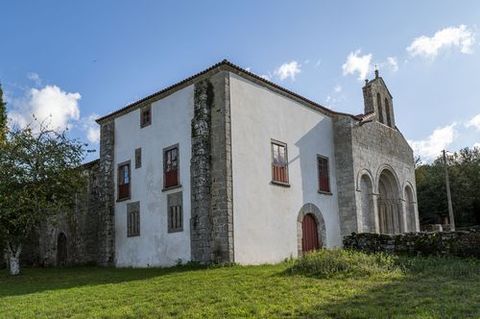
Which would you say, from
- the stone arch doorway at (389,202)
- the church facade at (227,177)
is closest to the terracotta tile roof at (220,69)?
the church facade at (227,177)

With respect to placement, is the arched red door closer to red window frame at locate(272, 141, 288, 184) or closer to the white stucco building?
the white stucco building

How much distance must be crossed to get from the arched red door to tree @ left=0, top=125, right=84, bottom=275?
397 inches

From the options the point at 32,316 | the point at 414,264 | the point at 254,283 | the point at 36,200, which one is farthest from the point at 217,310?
the point at 36,200

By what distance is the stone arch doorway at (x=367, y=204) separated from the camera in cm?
2342

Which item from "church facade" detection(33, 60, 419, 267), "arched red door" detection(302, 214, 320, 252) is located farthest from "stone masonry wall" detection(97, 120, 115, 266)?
"arched red door" detection(302, 214, 320, 252)

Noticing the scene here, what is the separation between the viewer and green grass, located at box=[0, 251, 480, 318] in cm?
895

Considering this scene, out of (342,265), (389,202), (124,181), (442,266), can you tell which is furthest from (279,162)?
(389,202)

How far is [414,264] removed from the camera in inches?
533

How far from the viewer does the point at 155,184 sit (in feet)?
68.4

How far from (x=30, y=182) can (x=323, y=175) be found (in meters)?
12.6

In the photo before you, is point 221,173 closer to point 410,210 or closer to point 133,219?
point 133,219

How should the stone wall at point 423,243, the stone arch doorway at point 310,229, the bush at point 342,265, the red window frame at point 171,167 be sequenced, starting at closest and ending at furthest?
the bush at point 342,265 < the stone wall at point 423,243 < the red window frame at point 171,167 < the stone arch doorway at point 310,229

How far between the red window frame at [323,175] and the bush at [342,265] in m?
8.41

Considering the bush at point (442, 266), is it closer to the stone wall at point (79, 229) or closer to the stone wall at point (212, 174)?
the stone wall at point (212, 174)
